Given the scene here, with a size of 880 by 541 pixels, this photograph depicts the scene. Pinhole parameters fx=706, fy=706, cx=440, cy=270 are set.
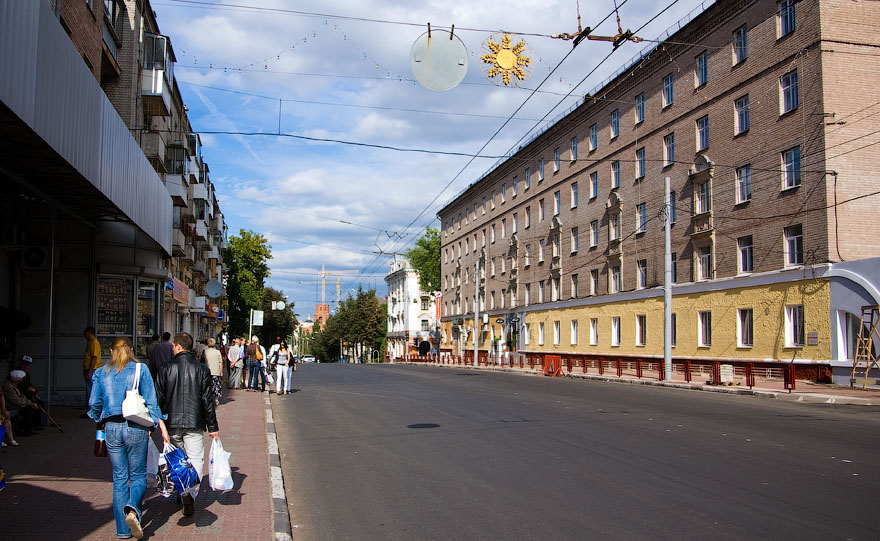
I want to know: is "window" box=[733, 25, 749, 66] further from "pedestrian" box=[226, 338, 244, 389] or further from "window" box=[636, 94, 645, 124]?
"pedestrian" box=[226, 338, 244, 389]

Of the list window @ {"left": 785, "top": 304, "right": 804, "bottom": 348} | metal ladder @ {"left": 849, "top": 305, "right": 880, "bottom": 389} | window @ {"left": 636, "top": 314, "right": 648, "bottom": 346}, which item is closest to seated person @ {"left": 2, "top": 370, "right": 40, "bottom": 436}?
metal ladder @ {"left": 849, "top": 305, "right": 880, "bottom": 389}

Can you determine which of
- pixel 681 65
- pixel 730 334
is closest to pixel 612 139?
pixel 681 65

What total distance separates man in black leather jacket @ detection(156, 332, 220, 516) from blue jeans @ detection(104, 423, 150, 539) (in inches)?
23.9

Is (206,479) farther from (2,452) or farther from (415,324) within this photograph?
(415,324)

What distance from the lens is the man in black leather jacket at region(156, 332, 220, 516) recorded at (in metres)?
6.74

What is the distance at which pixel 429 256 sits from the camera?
291 feet

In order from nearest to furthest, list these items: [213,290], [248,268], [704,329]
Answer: [213,290], [704,329], [248,268]

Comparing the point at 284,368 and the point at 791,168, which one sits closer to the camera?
the point at 284,368

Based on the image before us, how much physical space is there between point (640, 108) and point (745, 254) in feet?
38.2

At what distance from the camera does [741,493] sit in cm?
756

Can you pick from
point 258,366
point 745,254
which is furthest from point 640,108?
point 258,366

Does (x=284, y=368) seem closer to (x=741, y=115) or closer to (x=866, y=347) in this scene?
(x=866, y=347)

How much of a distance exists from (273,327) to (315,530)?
72.1 meters

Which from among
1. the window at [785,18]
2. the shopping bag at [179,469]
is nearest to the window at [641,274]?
the window at [785,18]
